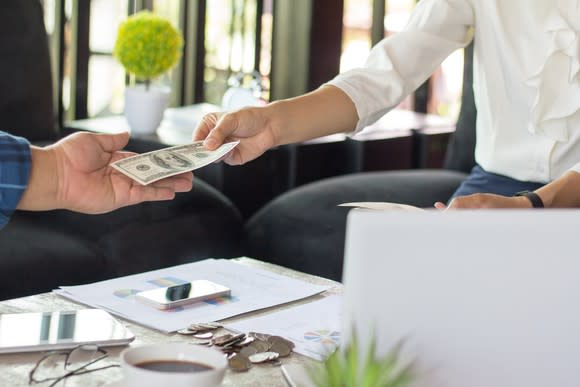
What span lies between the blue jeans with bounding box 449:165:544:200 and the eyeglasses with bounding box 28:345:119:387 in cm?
125

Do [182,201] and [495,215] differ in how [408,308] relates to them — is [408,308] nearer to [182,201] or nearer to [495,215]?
[495,215]

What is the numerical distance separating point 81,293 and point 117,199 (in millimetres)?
161

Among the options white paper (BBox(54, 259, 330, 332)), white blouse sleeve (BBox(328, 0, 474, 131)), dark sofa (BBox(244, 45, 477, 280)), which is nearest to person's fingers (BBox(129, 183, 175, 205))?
white paper (BBox(54, 259, 330, 332))

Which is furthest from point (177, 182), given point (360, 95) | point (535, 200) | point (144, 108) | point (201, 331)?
point (144, 108)

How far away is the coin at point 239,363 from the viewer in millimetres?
1210

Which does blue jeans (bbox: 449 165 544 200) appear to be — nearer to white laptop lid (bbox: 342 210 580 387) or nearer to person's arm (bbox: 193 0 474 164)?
person's arm (bbox: 193 0 474 164)

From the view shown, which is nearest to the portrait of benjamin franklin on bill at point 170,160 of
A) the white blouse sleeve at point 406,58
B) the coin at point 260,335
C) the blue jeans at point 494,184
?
the coin at point 260,335

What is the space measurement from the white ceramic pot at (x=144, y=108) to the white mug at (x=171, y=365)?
227 cm

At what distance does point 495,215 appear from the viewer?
894 mm

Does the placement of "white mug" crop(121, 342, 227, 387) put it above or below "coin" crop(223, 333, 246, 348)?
above

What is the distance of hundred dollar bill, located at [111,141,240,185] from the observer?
4.95 ft

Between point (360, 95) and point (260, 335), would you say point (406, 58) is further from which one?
point (260, 335)

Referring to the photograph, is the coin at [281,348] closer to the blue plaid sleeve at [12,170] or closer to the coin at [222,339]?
the coin at [222,339]

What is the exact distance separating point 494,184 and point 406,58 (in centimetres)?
37
